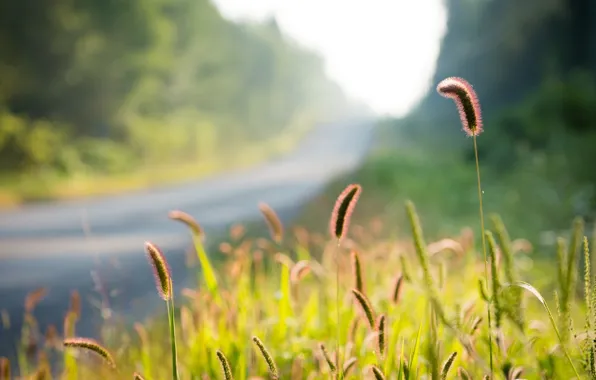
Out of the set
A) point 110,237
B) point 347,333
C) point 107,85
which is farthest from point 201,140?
point 347,333

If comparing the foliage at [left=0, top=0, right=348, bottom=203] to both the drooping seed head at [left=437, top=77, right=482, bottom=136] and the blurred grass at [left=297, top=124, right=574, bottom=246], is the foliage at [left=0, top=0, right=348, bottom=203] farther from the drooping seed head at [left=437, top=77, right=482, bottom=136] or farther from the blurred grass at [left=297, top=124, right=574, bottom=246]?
the drooping seed head at [left=437, top=77, right=482, bottom=136]

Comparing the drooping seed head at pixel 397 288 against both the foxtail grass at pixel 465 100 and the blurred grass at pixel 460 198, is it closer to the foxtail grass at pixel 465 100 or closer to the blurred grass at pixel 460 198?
the foxtail grass at pixel 465 100

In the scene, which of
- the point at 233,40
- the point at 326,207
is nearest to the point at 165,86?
the point at 233,40

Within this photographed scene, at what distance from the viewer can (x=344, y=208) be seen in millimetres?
1529

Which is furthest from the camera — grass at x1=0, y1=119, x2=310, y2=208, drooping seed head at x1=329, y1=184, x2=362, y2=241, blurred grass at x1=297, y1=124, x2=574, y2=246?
grass at x1=0, y1=119, x2=310, y2=208

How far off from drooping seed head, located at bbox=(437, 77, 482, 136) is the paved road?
1.76 metres

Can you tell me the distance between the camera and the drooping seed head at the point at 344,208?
4.97 feet

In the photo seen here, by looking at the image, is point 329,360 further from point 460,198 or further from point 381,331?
point 460,198

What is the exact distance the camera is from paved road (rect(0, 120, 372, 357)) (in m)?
6.41

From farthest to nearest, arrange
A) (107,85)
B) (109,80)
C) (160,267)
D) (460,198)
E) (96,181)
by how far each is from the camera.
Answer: (107,85) → (109,80) → (96,181) → (460,198) → (160,267)

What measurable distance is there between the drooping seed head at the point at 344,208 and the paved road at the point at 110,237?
1393 millimetres

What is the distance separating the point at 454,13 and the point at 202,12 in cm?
1433

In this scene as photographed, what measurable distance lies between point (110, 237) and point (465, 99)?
9964 mm

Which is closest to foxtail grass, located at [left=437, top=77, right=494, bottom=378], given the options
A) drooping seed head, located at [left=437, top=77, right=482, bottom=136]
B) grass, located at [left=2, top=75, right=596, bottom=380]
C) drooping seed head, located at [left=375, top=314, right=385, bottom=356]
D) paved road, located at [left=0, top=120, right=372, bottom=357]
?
drooping seed head, located at [left=437, top=77, right=482, bottom=136]
